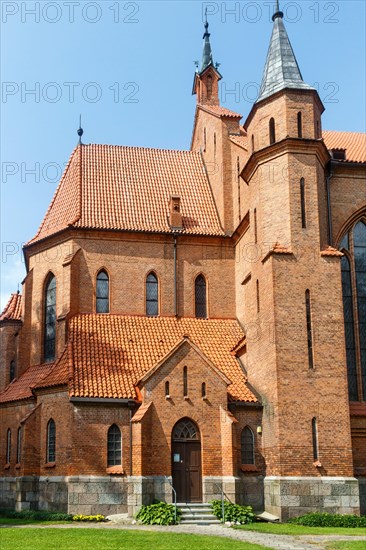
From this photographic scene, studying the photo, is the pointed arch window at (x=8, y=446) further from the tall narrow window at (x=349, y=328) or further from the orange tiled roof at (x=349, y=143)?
the orange tiled roof at (x=349, y=143)

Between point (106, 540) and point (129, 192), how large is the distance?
64.1ft

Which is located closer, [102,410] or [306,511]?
[306,511]

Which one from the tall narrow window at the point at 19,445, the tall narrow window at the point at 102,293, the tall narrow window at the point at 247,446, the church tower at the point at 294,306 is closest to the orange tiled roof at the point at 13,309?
the tall narrow window at the point at 102,293

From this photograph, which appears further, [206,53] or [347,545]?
[206,53]

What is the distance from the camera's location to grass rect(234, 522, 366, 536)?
21462mm

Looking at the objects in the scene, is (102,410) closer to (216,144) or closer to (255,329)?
(255,329)

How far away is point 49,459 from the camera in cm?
2803

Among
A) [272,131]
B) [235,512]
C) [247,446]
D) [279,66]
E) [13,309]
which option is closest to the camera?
[235,512]

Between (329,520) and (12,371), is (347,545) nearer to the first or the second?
(329,520)

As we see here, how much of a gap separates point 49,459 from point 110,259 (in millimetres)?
9157

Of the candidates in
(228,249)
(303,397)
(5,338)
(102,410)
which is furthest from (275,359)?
(5,338)

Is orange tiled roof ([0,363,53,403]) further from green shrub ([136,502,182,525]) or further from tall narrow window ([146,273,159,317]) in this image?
green shrub ([136,502,182,525])

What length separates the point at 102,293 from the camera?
106ft

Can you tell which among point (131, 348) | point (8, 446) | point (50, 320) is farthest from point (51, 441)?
point (50, 320)
